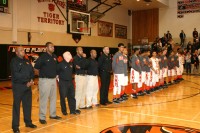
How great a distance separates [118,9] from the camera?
26969 millimetres

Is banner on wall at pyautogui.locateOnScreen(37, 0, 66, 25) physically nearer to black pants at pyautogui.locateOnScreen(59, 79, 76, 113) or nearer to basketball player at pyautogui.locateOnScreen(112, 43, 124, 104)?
basketball player at pyautogui.locateOnScreen(112, 43, 124, 104)

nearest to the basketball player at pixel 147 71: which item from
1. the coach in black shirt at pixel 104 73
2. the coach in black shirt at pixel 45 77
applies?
the coach in black shirt at pixel 104 73

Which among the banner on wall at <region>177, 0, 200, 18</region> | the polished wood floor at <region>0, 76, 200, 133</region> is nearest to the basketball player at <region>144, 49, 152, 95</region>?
the polished wood floor at <region>0, 76, 200, 133</region>

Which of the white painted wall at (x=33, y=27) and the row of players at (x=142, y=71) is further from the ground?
the white painted wall at (x=33, y=27)

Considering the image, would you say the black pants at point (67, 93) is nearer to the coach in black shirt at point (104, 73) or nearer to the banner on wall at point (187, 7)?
the coach in black shirt at point (104, 73)

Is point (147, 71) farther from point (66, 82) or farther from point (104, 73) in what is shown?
point (66, 82)

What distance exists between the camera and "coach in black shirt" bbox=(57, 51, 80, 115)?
7023mm

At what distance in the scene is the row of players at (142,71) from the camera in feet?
28.9

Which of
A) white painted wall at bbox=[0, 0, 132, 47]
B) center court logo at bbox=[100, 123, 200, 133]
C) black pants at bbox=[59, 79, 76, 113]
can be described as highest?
white painted wall at bbox=[0, 0, 132, 47]

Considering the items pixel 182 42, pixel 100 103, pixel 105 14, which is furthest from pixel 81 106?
pixel 182 42

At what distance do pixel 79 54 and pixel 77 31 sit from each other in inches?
488

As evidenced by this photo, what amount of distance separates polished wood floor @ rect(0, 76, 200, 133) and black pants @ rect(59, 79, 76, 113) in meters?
0.29

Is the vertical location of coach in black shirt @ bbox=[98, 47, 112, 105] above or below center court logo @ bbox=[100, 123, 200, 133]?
above

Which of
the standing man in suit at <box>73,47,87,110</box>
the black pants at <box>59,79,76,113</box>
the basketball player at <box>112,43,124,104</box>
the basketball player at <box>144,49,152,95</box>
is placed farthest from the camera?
the basketball player at <box>144,49,152,95</box>
